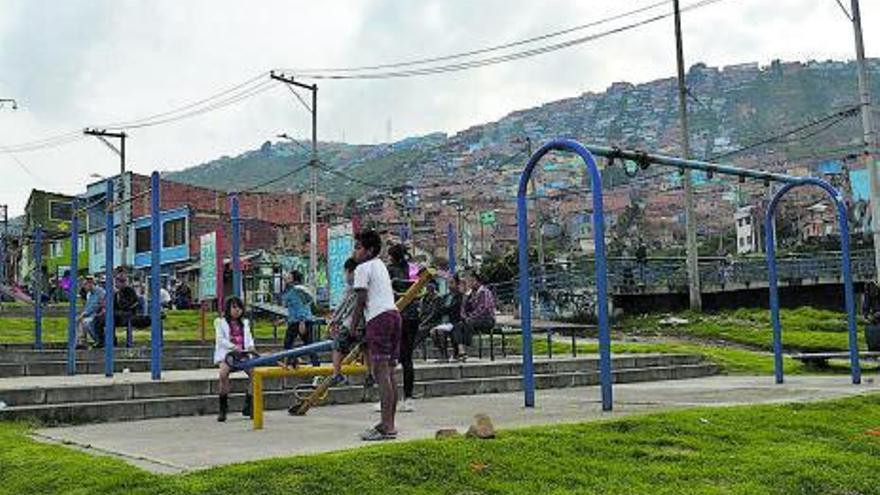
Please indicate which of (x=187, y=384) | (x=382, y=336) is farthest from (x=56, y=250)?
(x=382, y=336)

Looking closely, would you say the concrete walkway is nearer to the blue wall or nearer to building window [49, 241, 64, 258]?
the blue wall

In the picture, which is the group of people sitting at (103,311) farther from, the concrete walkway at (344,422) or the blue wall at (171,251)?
the blue wall at (171,251)

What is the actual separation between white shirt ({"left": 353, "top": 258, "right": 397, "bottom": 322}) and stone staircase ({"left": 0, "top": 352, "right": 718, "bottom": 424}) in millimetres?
3705

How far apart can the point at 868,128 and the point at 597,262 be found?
15845 millimetres

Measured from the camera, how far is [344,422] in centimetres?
916

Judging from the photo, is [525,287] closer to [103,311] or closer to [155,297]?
[155,297]

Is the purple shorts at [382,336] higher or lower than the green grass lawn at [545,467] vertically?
higher

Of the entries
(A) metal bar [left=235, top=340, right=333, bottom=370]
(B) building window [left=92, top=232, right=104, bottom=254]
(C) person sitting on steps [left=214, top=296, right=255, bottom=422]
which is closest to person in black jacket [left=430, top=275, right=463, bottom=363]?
(C) person sitting on steps [left=214, top=296, right=255, bottom=422]

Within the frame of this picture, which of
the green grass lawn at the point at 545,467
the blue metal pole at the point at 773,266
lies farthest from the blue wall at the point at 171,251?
the green grass lawn at the point at 545,467

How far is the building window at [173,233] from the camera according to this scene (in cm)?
6072

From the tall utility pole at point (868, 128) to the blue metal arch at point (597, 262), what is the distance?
49.6 feet

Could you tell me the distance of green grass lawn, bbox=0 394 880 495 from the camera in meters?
5.55

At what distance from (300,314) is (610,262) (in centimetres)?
2397

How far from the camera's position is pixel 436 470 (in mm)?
5816
